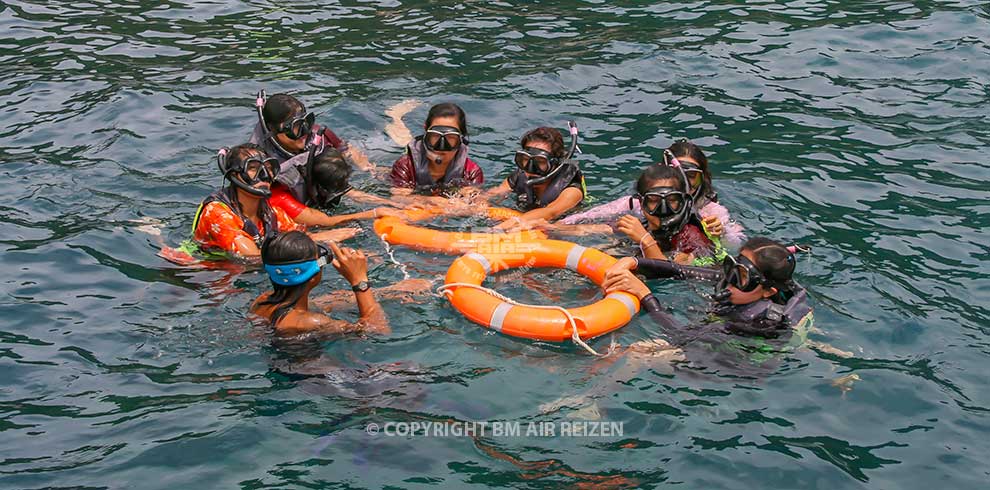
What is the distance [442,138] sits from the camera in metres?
8.64

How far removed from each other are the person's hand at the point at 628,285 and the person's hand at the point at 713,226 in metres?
0.91

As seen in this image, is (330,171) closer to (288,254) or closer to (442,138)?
(442,138)

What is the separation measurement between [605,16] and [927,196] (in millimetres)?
5836

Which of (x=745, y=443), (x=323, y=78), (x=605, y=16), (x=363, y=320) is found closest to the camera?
(x=745, y=443)

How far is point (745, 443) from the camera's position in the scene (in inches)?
223

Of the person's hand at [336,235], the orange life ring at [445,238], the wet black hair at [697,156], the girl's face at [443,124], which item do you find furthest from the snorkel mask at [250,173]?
the wet black hair at [697,156]

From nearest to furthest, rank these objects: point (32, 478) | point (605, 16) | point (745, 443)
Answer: point (32, 478) < point (745, 443) < point (605, 16)

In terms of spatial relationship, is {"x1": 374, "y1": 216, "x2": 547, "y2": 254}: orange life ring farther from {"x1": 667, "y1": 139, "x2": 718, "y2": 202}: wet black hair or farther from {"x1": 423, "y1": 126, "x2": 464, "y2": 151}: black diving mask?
{"x1": 667, "y1": 139, "x2": 718, "y2": 202}: wet black hair

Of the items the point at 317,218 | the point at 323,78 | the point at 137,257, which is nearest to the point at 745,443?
the point at 317,218

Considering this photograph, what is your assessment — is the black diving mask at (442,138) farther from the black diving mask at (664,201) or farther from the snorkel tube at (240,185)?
the black diving mask at (664,201)

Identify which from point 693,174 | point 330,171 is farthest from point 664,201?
point 330,171

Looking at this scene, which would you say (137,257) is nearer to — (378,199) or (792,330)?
(378,199)

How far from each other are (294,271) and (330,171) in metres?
2.41

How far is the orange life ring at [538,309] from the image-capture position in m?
6.64
